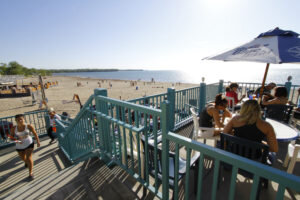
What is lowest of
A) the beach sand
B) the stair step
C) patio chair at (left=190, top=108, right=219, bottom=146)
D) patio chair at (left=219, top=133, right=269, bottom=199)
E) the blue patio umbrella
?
the beach sand

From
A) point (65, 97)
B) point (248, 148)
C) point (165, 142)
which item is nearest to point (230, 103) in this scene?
point (248, 148)

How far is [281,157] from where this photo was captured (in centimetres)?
310

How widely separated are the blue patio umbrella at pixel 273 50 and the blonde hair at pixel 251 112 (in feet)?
2.00

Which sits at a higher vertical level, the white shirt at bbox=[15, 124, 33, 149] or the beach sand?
the white shirt at bbox=[15, 124, 33, 149]

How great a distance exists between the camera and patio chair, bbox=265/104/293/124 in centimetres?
365

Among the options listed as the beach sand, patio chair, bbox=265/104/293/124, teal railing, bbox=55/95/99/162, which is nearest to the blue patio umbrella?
patio chair, bbox=265/104/293/124

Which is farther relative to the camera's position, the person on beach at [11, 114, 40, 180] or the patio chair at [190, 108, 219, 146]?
the person on beach at [11, 114, 40, 180]

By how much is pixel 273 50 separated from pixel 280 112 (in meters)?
2.29

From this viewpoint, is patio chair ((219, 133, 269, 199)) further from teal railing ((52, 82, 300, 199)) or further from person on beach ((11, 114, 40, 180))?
person on beach ((11, 114, 40, 180))

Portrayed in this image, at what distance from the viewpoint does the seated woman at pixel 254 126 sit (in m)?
2.03

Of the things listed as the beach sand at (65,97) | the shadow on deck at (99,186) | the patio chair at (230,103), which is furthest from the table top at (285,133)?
the beach sand at (65,97)

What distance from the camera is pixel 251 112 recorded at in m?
2.06

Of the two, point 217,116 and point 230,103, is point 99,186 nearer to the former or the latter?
point 217,116

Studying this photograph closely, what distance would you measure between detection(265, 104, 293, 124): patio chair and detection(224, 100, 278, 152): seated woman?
2.23 meters
